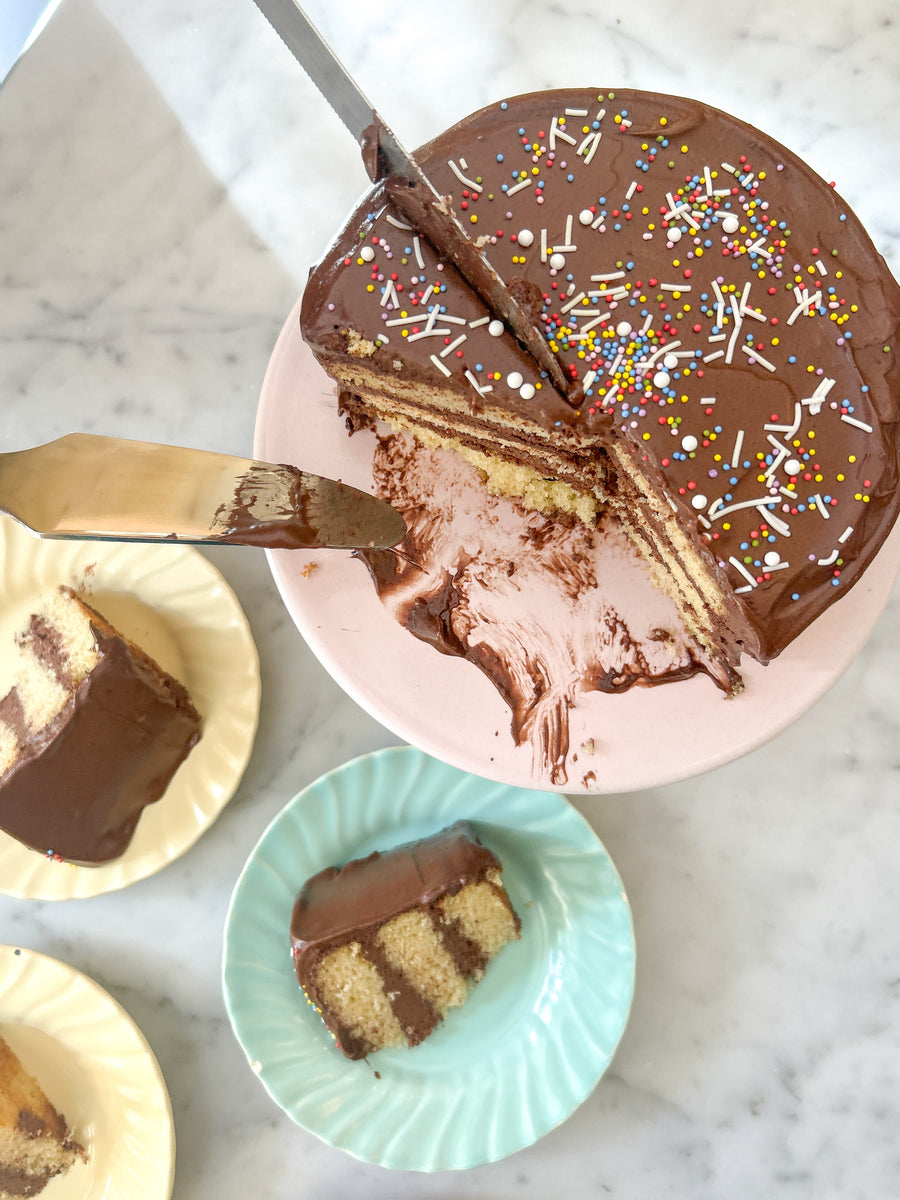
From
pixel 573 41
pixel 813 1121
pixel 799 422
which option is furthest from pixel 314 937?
pixel 573 41

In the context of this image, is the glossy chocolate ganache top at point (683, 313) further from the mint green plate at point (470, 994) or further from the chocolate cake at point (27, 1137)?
the chocolate cake at point (27, 1137)

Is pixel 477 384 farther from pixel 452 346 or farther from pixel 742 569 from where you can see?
pixel 742 569

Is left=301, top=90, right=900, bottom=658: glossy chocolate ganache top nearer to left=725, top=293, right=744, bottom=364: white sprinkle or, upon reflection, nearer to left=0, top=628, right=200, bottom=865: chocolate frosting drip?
left=725, top=293, right=744, bottom=364: white sprinkle

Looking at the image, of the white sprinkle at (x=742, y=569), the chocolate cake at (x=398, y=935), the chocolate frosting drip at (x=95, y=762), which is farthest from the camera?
the chocolate cake at (x=398, y=935)

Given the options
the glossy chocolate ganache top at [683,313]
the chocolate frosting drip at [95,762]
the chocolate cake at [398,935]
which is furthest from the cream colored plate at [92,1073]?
the glossy chocolate ganache top at [683,313]

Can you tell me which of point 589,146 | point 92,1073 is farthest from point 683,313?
point 92,1073

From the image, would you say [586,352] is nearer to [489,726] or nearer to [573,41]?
[489,726]

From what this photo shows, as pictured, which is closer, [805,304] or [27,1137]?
[805,304]
